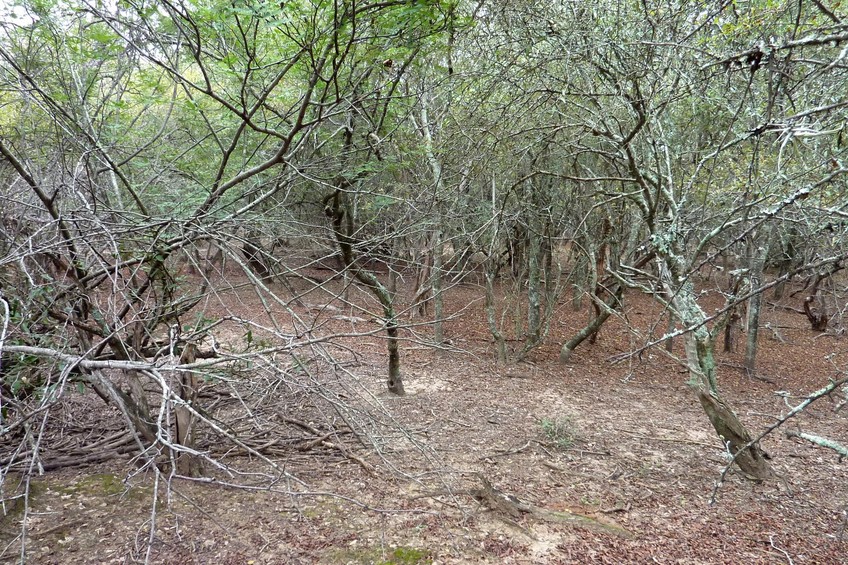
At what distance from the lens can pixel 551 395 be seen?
6.32 m

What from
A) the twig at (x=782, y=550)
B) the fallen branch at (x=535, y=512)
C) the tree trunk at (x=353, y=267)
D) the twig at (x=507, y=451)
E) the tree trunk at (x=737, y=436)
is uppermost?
the tree trunk at (x=353, y=267)

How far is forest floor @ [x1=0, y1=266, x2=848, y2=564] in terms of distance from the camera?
2941mm

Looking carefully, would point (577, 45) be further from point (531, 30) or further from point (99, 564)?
point (99, 564)

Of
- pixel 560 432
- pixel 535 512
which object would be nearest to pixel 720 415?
pixel 560 432

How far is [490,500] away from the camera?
11.5ft

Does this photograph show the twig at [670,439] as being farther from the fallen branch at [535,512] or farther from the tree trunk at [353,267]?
the tree trunk at [353,267]

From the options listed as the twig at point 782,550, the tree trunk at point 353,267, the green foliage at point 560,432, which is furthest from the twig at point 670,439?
the tree trunk at point 353,267

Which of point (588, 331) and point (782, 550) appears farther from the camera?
point (588, 331)

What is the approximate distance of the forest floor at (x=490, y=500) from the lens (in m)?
2.94

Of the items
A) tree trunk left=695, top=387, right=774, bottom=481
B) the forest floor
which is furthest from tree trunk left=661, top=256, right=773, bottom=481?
the forest floor

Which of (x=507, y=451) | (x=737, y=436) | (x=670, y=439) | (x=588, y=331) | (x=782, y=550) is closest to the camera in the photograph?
(x=782, y=550)

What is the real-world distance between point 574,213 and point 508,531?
5.53 meters

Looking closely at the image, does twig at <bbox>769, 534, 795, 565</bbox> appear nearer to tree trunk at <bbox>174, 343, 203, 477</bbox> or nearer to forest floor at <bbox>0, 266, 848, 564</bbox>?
forest floor at <bbox>0, 266, 848, 564</bbox>

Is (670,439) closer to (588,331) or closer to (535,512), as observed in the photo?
(535,512)
